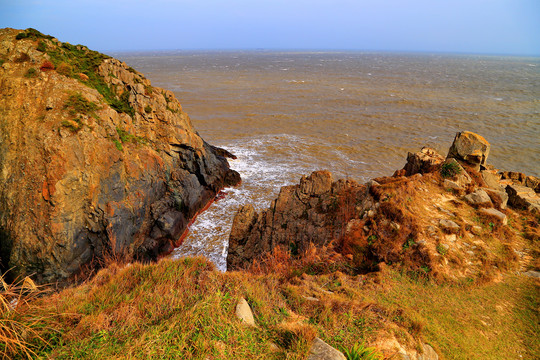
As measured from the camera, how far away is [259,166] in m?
27.0

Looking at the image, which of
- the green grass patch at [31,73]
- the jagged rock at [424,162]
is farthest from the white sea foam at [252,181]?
the green grass patch at [31,73]

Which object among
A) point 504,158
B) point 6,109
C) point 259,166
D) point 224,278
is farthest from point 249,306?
point 504,158

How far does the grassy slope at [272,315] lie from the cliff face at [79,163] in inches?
270

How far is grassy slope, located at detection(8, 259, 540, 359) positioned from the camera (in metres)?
4.60

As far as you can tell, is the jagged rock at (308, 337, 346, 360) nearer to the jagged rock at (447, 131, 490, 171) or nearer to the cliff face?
the cliff face

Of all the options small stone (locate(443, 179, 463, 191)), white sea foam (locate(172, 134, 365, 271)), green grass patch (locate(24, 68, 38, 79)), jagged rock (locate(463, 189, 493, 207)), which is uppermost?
green grass patch (locate(24, 68, 38, 79))

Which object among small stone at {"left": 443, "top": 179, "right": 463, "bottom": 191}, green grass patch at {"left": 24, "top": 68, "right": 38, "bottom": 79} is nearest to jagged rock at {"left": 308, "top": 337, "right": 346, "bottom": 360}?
small stone at {"left": 443, "top": 179, "right": 463, "bottom": 191}

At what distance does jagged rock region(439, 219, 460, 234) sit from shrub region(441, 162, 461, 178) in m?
3.46

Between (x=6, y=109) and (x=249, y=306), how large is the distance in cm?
1544

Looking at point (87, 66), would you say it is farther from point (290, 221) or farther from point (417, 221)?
point (417, 221)

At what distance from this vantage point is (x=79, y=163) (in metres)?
13.0

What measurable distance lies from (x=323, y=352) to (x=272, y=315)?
1.34 m

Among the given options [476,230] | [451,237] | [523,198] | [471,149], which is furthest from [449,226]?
[471,149]

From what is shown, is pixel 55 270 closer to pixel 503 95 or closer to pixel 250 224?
pixel 250 224
